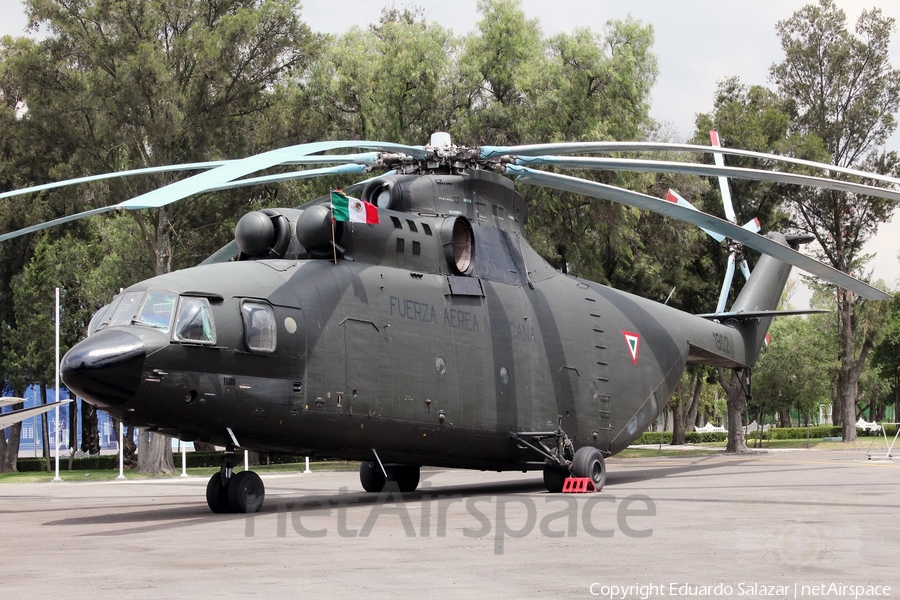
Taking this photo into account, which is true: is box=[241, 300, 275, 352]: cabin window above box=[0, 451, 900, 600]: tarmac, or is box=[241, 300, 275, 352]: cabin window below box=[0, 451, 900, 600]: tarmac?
above

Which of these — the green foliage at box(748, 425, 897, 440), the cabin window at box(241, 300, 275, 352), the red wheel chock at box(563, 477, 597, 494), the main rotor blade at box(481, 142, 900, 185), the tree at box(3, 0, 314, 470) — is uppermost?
the tree at box(3, 0, 314, 470)

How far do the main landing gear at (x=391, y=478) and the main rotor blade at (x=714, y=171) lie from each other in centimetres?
634

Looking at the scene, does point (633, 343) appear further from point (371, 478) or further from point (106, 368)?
point (106, 368)

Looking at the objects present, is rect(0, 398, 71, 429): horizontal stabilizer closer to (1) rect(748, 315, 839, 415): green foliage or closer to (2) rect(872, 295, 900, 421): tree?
(1) rect(748, 315, 839, 415): green foliage

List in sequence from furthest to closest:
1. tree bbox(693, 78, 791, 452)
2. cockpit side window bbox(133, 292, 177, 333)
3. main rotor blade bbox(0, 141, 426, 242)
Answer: tree bbox(693, 78, 791, 452)
cockpit side window bbox(133, 292, 177, 333)
main rotor blade bbox(0, 141, 426, 242)

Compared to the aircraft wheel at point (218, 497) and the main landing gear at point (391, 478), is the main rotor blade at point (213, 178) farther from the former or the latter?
the main landing gear at point (391, 478)

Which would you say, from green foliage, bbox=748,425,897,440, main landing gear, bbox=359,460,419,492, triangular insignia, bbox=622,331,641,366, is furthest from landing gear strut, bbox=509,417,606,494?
green foliage, bbox=748,425,897,440

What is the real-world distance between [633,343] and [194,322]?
10218 mm

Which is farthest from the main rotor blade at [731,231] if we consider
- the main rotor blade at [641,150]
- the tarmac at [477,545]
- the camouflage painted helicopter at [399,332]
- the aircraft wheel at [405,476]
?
the aircraft wheel at [405,476]

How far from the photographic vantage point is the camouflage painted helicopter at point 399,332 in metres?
13.4

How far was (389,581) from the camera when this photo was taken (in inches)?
307

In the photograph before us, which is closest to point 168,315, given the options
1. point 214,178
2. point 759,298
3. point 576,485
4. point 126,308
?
point 126,308

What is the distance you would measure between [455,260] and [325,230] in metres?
2.78

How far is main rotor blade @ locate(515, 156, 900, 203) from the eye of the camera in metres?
14.1
